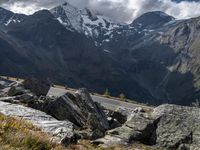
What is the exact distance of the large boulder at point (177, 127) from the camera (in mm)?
19781

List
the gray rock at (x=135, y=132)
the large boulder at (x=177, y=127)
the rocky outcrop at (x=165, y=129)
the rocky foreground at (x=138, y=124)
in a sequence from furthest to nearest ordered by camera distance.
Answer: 1. the large boulder at (x=177, y=127)
2. the rocky outcrop at (x=165, y=129)
3. the rocky foreground at (x=138, y=124)
4. the gray rock at (x=135, y=132)

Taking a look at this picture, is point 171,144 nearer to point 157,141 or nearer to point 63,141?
point 157,141

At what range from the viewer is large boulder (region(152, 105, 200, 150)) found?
1978 cm

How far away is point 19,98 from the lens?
2400 centimetres

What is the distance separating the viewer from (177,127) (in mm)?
20672

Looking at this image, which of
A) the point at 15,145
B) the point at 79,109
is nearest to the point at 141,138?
the point at 79,109

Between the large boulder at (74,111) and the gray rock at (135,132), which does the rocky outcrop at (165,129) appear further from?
the large boulder at (74,111)

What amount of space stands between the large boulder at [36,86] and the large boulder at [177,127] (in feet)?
49.2

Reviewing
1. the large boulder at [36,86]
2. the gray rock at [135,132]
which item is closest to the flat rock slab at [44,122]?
the gray rock at [135,132]

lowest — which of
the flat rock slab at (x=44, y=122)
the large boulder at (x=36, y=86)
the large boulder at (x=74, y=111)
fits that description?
the flat rock slab at (x=44, y=122)

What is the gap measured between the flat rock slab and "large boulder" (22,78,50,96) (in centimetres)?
1780

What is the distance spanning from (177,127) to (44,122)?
8418 millimetres

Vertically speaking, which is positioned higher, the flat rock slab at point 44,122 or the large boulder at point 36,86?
the large boulder at point 36,86

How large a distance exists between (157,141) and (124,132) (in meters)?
1.78
